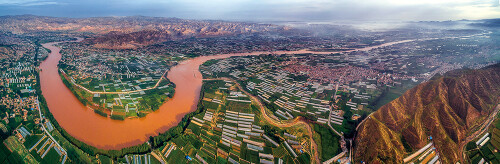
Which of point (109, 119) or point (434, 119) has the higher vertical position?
point (434, 119)

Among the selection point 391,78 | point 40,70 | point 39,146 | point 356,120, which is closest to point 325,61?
point 391,78

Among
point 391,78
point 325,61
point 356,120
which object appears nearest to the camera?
point 356,120

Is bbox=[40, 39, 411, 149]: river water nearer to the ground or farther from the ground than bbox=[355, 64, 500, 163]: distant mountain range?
nearer to the ground

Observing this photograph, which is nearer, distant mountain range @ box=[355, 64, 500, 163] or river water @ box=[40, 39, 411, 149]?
distant mountain range @ box=[355, 64, 500, 163]

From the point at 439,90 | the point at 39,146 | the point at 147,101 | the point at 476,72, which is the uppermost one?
the point at 476,72

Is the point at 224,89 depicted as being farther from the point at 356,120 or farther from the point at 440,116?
the point at 440,116

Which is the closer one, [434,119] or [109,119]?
[434,119]

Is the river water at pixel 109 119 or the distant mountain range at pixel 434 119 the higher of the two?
the distant mountain range at pixel 434 119

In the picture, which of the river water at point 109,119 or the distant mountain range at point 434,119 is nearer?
the distant mountain range at point 434,119
